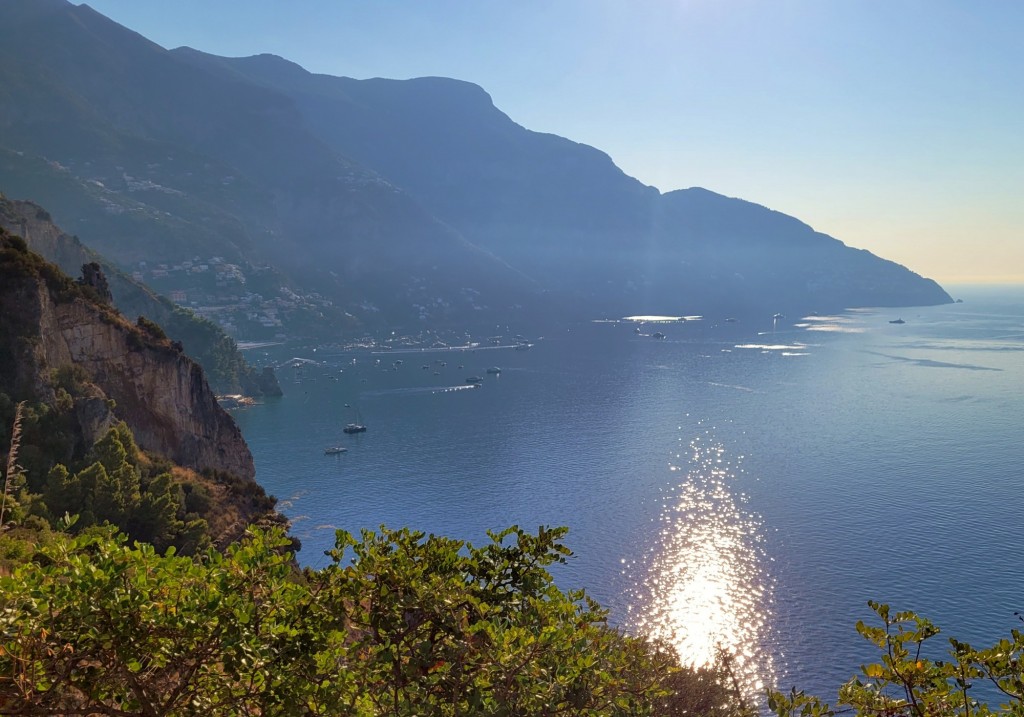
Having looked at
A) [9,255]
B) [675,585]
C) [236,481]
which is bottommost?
[675,585]

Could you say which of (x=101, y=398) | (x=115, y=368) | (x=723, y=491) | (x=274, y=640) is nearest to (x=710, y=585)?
(x=723, y=491)

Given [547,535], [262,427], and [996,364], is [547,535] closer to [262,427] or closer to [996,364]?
[262,427]

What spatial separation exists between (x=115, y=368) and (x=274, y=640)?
60021mm

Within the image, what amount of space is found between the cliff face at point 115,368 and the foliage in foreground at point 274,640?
46170 millimetres

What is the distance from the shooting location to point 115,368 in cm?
5738

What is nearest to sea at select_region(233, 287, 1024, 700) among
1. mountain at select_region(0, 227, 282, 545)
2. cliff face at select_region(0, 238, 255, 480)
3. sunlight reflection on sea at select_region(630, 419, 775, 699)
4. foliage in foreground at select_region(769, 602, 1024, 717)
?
sunlight reflection on sea at select_region(630, 419, 775, 699)

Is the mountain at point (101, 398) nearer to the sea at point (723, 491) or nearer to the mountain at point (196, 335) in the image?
the sea at point (723, 491)

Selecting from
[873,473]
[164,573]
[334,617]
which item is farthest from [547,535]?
[873,473]

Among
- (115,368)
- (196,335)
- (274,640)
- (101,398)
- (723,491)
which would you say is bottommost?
(723,491)

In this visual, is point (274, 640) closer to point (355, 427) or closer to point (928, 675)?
point (928, 675)

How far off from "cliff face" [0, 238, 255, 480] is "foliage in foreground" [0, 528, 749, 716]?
4617 cm

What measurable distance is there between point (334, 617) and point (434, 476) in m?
96.3

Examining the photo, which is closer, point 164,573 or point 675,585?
point 164,573

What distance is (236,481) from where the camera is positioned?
57812 millimetres
